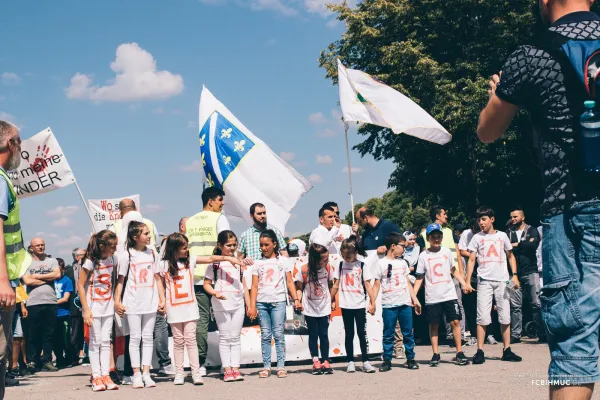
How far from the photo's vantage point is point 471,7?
2434cm

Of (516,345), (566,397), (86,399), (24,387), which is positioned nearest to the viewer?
(566,397)

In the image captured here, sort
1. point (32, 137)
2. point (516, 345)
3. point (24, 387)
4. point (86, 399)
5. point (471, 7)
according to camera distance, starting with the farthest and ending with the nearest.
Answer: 1. point (471, 7)
2. point (32, 137)
3. point (516, 345)
4. point (24, 387)
5. point (86, 399)

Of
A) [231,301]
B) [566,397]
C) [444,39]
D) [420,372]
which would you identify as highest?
[444,39]

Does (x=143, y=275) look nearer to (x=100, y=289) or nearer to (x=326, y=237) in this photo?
(x=100, y=289)

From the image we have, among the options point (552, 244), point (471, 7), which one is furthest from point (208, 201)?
point (471, 7)

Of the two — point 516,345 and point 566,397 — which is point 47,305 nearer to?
point 516,345

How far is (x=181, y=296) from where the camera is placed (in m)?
8.48

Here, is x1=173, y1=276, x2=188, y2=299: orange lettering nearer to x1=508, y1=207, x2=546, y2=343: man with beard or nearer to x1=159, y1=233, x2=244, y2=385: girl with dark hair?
x1=159, y1=233, x2=244, y2=385: girl with dark hair

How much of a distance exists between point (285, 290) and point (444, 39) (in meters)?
19.0

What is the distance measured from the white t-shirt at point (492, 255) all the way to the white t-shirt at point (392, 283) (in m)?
1.13

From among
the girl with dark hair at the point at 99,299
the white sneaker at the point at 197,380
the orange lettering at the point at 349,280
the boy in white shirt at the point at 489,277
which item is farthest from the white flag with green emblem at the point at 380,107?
the white sneaker at the point at 197,380

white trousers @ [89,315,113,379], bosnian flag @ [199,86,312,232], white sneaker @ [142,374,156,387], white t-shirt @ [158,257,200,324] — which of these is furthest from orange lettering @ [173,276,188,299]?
bosnian flag @ [199,86,312,232]

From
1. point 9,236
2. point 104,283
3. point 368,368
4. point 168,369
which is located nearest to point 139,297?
point 104,283

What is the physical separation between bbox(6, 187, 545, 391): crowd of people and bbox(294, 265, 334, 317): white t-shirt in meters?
0.01
